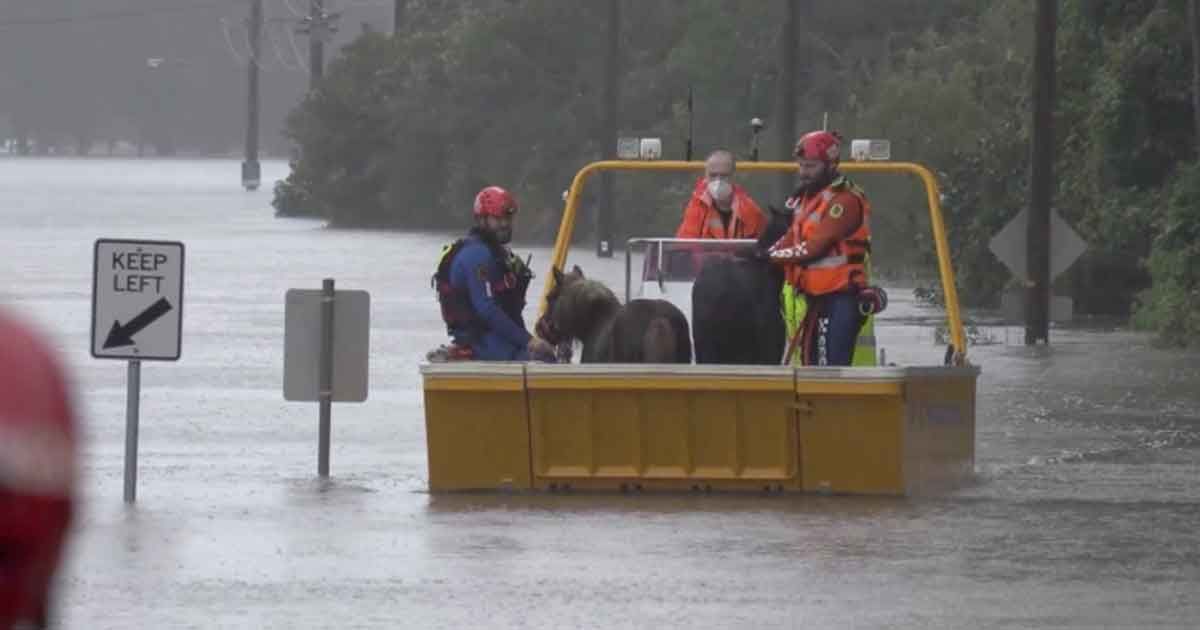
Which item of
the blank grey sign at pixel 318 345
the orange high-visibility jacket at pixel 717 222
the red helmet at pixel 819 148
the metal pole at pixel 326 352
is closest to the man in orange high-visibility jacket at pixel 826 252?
the red helmet at pixel 819 148

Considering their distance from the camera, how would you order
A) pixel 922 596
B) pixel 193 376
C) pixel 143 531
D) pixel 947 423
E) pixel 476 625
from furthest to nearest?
1. pixel 193 376
2. pixel 947 423
3. pixel 143 531
4. pixel 922 596
5. pixel 476 625

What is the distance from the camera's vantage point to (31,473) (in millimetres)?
1264

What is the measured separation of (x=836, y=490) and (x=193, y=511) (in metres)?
2.83

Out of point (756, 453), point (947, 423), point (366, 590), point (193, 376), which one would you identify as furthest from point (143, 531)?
point (193, 376)

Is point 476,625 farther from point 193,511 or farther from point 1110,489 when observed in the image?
point 1110,489

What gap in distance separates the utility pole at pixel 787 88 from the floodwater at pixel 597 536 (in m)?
16.7

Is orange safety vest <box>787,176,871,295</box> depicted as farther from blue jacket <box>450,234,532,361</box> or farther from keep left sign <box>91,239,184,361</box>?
keep left sign <box>91,239,184,361</box>

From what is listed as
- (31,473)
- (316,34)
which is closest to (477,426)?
(31,473)

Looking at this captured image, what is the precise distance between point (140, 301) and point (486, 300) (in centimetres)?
182

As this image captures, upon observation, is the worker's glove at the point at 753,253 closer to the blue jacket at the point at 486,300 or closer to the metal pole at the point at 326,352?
the blue jacket at the point at 486,300

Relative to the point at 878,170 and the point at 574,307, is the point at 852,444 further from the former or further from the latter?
the point at 878,170

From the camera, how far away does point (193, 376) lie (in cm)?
2094

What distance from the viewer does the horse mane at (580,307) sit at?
1280cm

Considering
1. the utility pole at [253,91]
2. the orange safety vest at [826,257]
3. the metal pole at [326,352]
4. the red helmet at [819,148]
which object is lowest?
the metal pole at [326,352]
